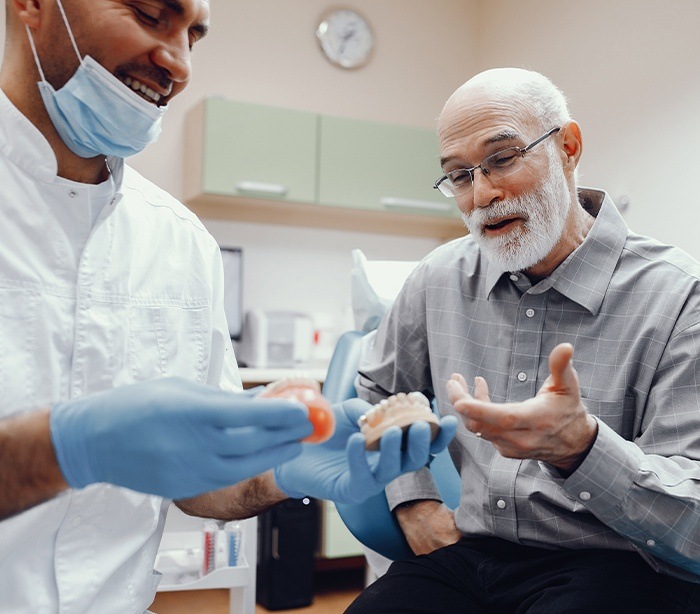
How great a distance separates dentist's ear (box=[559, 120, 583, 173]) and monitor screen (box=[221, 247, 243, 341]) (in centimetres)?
214

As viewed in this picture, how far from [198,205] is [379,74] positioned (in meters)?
1.26

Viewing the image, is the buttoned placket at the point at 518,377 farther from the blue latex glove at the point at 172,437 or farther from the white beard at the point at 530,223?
the blue latex glove at the point at 172,437

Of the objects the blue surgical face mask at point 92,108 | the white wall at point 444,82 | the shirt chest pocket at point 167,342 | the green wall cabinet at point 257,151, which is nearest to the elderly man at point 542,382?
the shirt chest pocket at point 167,342

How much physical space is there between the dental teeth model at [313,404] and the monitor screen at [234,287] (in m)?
2.54

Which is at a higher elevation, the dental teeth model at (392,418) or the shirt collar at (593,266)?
the shirt collar at (593,266)

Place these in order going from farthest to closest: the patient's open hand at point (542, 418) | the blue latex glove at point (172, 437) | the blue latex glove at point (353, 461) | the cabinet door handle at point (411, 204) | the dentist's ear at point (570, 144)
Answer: the cabinet door handle at point (411, 204), the dentist's ear at point (570, 144), the patient's open hand at point (542, 418), the blue latex glove at point (353, 461), the blue latex glove at point (172, 437)

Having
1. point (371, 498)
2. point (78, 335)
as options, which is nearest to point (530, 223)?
point (371, 498)

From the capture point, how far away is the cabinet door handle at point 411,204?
3693 millimetres

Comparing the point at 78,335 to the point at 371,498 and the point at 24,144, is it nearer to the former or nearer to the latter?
the point at 24,144

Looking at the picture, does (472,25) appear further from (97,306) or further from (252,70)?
(97,306)

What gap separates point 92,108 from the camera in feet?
3.71

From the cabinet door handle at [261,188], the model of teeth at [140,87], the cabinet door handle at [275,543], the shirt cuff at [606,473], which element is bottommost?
the cabinet door handle at [275,543]

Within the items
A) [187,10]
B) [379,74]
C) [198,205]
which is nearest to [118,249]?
[187,10]

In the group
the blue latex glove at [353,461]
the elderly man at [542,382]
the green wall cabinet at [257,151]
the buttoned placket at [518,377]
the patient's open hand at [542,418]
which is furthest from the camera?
the green wall cabinet at [257,151]
